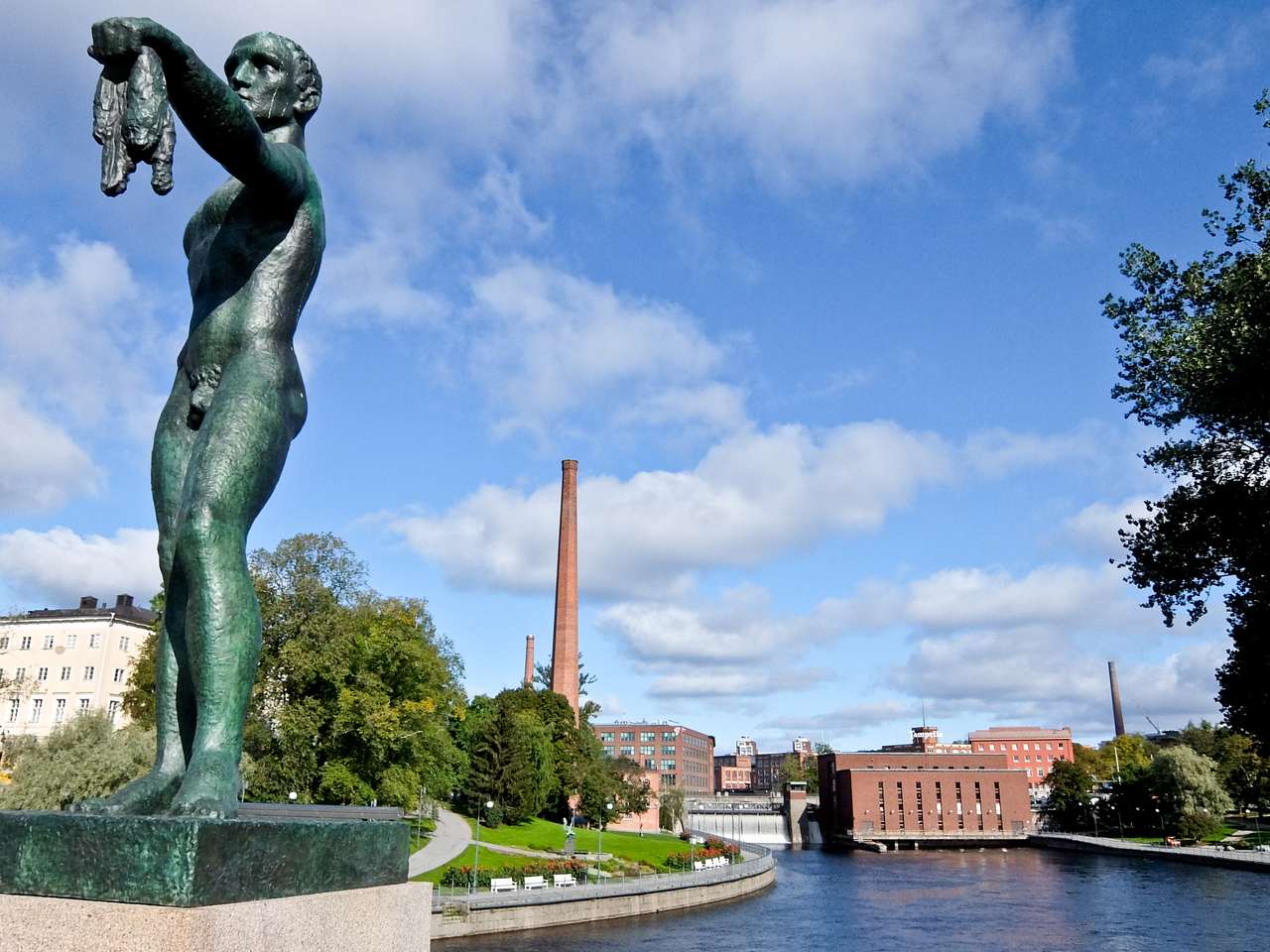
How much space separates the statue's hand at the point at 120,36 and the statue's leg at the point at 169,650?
4.63 feet

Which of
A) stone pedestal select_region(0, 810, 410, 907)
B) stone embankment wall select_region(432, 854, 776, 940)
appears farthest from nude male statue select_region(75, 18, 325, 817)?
stone embankment wall select_region(432, 854, 776, 940)

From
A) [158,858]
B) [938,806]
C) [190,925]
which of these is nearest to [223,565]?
[158,858]

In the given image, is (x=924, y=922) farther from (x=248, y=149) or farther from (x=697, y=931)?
(x=248, y=149)

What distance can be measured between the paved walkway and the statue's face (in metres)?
33.2

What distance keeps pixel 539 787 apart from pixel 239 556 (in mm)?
57858

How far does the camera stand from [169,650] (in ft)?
13.1

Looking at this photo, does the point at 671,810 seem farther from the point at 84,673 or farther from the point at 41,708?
the point at 41,708

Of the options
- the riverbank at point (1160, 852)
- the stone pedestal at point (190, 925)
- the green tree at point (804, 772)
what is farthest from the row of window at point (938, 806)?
the stone pedestal at point (190, 925)

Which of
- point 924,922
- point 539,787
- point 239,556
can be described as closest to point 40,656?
point 539,787

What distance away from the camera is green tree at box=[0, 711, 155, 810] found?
27.1 metres

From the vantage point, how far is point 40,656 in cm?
6081

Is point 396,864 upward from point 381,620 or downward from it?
downward

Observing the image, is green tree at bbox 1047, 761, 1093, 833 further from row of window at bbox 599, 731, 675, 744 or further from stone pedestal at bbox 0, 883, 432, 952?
stone pedestal at bbox 0, 883, 432, 952

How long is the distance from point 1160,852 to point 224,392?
227 feet
